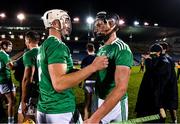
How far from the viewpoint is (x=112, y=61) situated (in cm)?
367

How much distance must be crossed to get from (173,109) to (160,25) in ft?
187

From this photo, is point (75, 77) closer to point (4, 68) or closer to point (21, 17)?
point (4, 68)

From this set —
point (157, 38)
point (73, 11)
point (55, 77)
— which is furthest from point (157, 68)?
point (157, 38)

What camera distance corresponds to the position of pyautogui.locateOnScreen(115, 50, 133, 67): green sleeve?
3512 millimetres

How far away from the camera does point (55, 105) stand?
3.60 m

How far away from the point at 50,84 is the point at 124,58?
2.70 feet

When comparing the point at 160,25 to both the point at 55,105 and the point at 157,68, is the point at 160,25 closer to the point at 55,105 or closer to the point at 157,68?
the point at 157,68

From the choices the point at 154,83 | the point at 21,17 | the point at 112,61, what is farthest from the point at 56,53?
the point at 21,17

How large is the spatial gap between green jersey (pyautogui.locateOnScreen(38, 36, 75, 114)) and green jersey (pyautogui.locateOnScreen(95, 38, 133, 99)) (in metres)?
0.46

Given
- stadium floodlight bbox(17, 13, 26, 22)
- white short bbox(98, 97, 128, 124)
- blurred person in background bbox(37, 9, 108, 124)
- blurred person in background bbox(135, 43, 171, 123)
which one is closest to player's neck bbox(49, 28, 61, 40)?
blurred person in background bbox(37, 9, 108, 124)

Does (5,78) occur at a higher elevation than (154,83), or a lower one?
lower

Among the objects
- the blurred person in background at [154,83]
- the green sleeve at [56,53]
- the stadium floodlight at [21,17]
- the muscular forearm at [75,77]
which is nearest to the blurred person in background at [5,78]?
the blurred person in background at [154,83]

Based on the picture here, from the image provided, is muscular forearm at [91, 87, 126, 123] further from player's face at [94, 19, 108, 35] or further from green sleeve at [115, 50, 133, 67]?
player's face at [94, 19, 108, 35]

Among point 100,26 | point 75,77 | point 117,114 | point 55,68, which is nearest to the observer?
point 75,77
